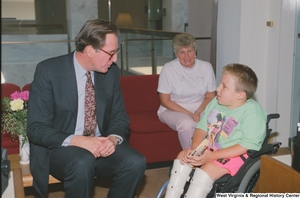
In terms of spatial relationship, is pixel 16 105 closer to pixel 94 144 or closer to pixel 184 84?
pixel 94 144

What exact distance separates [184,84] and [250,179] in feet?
4.40

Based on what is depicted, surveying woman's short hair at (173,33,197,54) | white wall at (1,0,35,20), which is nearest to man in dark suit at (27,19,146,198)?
woman's short hair at (173,33,197,54)

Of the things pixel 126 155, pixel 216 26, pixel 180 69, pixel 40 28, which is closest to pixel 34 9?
pixel 40 28

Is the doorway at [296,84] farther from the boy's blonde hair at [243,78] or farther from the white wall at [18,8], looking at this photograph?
the white wall at [18,8]

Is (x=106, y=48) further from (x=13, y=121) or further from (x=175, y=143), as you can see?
(x=175, y=143)

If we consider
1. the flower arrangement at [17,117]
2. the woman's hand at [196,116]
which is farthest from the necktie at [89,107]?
the woman's hand at [196,116]

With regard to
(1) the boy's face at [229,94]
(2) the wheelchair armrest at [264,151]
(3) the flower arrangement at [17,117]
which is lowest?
(2) the wheelchair armrest at [264,151]

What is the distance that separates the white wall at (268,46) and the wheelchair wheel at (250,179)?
192 centimetres

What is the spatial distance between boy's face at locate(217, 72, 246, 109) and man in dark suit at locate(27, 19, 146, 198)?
1.78ft

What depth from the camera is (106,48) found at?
2244 mm

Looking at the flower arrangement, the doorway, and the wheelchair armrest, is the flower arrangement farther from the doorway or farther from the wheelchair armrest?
the doorway

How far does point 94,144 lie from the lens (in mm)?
2211

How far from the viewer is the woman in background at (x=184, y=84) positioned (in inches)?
127

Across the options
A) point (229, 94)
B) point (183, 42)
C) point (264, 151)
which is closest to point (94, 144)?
point (229, 94)
